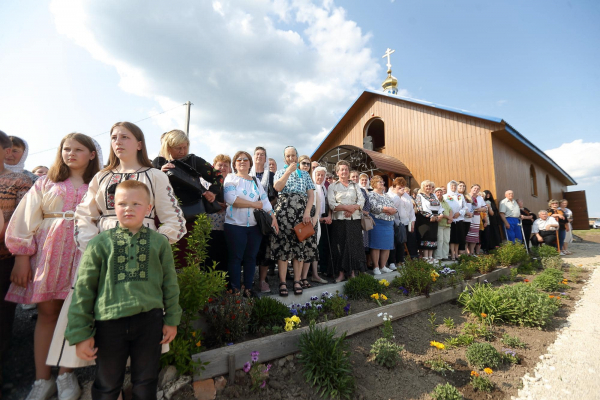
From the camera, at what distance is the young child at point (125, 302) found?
162 cm

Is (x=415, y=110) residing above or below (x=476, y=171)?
above

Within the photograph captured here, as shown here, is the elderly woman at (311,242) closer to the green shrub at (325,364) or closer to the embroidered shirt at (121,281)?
the green shrub at (325,364)

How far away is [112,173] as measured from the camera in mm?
2160

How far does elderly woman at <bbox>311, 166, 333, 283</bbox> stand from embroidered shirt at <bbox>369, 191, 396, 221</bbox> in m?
1.00

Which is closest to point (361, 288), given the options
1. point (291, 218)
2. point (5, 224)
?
point (291, 218)

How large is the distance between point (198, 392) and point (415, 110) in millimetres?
13085

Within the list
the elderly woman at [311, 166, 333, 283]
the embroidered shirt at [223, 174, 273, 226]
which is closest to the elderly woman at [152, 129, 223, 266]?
the embroidered shirt at [223, 174, 273, 226]

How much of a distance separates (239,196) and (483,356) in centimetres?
334

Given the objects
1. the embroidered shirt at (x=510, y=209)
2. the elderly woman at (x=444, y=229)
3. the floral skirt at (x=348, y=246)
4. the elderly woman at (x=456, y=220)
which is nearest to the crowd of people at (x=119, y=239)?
the floral skirt at (x=348, y=246)

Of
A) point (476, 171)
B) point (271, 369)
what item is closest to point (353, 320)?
point (271, 369)

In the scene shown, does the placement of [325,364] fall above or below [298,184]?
below

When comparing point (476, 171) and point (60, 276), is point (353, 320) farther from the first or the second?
point (476, 171)

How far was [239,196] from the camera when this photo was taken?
3.62 metres

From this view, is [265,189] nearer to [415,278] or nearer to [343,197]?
[343,197]
